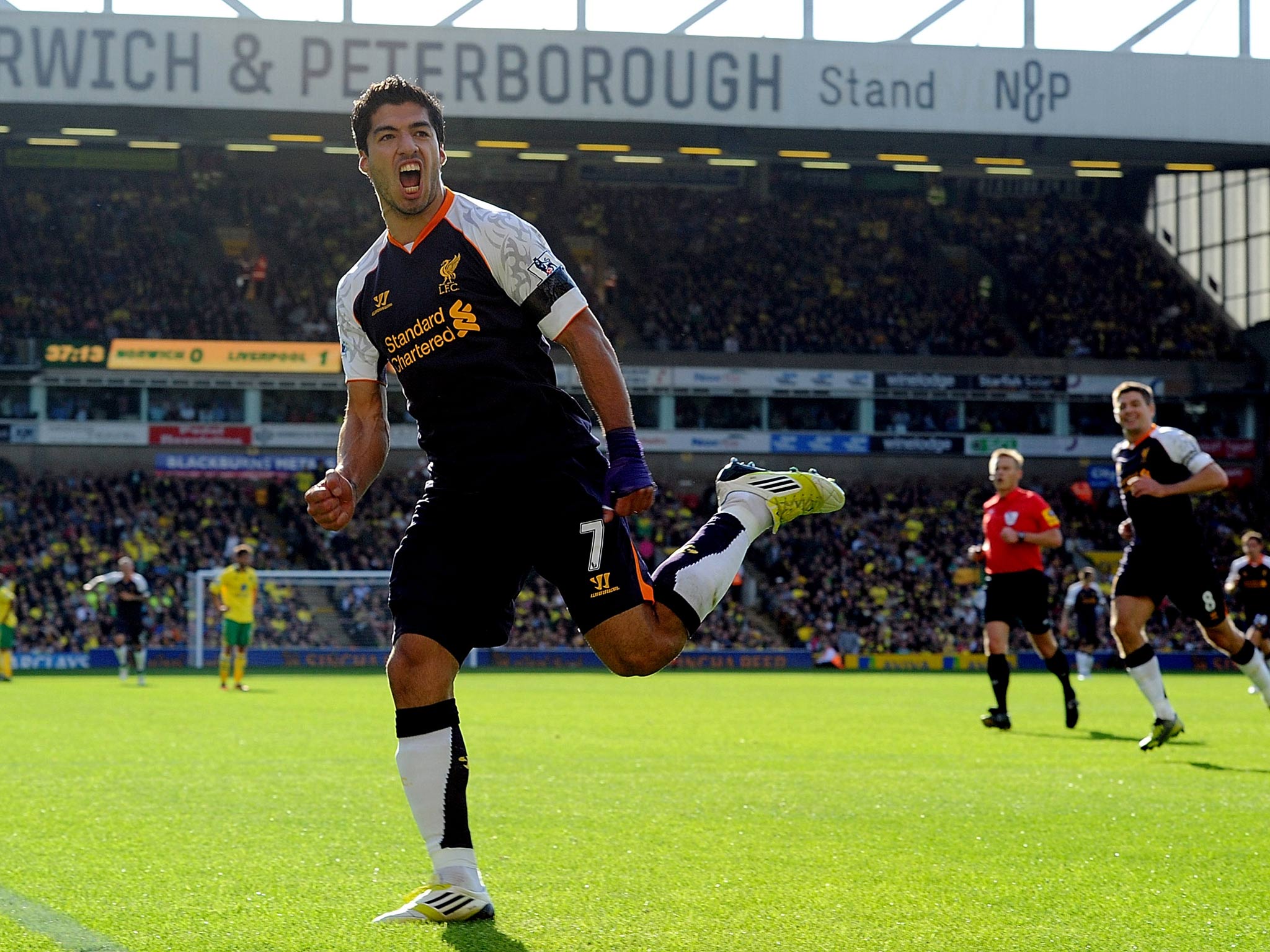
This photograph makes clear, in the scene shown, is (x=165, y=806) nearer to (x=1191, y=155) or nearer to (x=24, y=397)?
(x=24, y=397)

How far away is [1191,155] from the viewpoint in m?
39.4

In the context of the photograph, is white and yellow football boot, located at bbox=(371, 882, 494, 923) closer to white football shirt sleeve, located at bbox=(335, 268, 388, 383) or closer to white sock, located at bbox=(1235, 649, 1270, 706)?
white football shirt sleeve, located at bbox=(335, 268, 388, 383)

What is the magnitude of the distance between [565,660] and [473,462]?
27230 millimetres

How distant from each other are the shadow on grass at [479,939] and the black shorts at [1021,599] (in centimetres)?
884

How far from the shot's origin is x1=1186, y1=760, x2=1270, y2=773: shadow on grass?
859 cm

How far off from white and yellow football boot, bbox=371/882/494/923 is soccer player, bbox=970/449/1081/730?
28.2 feet

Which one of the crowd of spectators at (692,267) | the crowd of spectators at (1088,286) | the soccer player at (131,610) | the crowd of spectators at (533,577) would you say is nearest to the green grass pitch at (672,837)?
the soccer player at (131,610)

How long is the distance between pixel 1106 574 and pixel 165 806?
34398 millimetres

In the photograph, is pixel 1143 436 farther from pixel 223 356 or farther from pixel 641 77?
pixel 223 356

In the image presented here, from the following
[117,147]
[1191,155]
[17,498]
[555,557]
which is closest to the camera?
[555,557]

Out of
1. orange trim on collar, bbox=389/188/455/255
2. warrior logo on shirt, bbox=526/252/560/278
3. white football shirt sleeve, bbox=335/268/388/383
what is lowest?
white football shirt sleeve, bbox=335/268/388/383

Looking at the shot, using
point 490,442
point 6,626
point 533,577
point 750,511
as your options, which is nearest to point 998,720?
point 750,511

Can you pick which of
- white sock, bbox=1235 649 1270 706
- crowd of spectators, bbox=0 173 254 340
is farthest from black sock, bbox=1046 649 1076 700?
crowd of spectators, bbox=0 173 254 340

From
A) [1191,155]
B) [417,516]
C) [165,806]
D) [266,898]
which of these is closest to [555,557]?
[417,516]
